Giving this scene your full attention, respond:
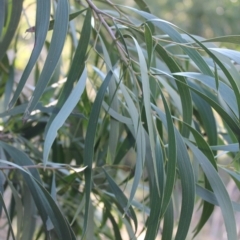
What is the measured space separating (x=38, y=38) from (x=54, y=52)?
0.02 m

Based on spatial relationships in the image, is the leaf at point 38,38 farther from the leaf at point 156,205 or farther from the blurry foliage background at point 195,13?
the blurry foliage background at point 195,13

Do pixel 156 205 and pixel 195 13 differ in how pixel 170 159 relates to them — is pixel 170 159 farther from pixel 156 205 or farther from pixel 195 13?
pixel 195 13

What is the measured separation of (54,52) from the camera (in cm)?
45

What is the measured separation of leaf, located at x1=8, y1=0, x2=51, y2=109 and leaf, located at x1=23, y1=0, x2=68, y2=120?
0.01 meters

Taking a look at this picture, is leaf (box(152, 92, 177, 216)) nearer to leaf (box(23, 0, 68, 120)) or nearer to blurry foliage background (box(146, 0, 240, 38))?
leaf (box(23, 0, 68, 120))

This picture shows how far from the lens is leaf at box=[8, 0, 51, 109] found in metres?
0.44

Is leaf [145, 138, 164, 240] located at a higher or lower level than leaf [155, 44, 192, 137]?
lower

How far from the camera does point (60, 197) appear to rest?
A: 0.80m

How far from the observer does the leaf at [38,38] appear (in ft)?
1.44

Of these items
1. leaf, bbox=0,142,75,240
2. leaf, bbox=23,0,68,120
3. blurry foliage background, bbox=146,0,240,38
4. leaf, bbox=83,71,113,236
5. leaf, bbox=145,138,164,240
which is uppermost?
Result: blurry foliage background, bbox=146,0,240,38

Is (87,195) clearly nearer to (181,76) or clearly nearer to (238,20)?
(181,76)

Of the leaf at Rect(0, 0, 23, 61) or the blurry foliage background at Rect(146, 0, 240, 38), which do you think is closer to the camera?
the leaf at Rect(0, 0, 23, 61)

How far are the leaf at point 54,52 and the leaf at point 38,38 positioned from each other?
0.01 metres

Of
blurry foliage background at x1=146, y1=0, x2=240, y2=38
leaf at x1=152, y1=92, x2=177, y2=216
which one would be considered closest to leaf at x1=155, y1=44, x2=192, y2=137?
leaf at x1=152, y1=92, x2=177, y2=216
